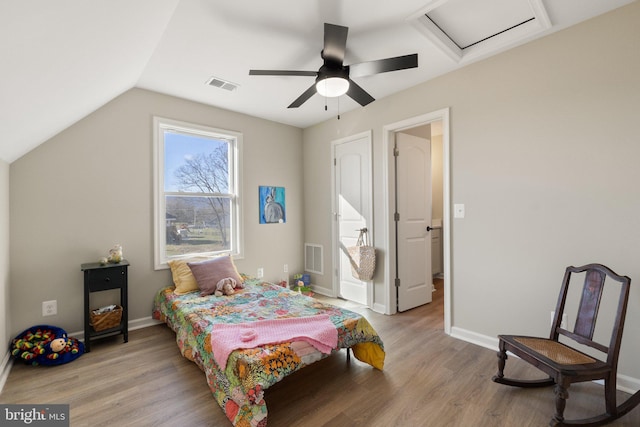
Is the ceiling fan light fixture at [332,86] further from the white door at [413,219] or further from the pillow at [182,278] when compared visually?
the pillow at [182,278]

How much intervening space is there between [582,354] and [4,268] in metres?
4.18

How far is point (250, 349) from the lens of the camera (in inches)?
68.7

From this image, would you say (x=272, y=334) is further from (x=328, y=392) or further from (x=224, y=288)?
(x=224, y=288)

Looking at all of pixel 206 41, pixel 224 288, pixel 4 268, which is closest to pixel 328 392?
pixel 224 288

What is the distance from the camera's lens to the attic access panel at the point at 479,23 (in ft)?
6.44

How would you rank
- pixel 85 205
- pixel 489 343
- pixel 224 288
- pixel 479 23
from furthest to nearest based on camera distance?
→ pixel 224 288
pixel 85 205
pixel 489 343
pixel 479 23

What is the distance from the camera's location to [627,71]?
1923 mm

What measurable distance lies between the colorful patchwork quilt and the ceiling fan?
1.79m

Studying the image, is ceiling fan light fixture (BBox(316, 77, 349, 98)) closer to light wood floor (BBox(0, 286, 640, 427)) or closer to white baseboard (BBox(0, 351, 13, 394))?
light wood floor (BBox(0, 286, 640, 427))

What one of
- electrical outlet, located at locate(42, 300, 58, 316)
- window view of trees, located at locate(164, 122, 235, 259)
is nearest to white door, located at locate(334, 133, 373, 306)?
window view of trees, located at locate(164, 122, 235, 259)

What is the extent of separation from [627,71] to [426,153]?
201cm

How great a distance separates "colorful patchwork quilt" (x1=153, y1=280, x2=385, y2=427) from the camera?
1595 millimetres

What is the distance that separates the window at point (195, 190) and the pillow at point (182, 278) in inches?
7.2

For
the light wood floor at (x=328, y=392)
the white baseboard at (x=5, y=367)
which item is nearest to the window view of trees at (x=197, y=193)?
the light wood floor at (x=328, y=392)
